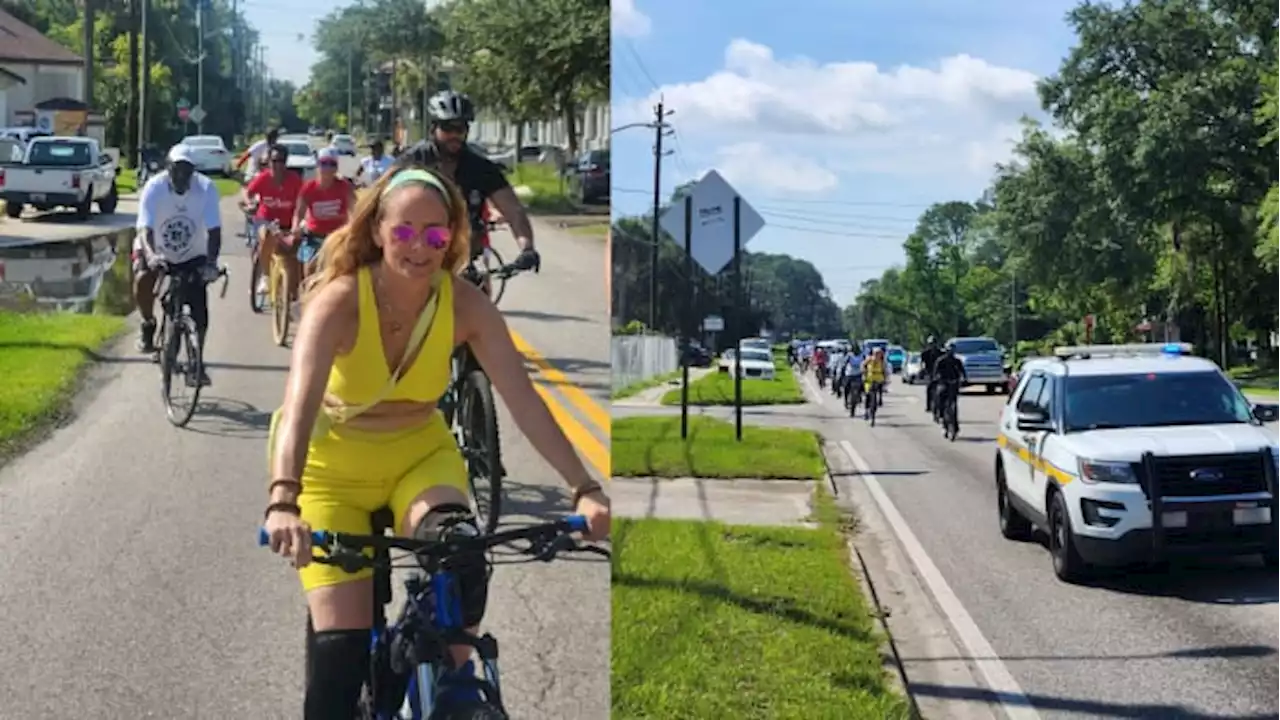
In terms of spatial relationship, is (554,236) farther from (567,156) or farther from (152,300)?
(152,300)

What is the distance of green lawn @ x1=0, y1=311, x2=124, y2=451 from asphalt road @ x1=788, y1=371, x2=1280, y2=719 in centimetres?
167

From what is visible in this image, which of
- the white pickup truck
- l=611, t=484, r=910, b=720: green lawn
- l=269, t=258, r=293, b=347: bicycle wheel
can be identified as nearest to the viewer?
the white pickup truck

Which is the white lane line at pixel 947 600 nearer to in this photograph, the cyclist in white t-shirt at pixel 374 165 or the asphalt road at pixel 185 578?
the asphalt road at pixel 185 578

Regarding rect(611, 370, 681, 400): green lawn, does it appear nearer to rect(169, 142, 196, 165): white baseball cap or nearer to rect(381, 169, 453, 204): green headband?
rect(381, 169, 453, 204): green headband

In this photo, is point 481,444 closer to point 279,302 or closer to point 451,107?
point 279,302

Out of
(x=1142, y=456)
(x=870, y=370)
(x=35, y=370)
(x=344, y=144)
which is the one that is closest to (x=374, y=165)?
(x=344, y=144)

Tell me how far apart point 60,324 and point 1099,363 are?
220cm

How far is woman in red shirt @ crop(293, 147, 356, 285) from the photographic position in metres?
3.27

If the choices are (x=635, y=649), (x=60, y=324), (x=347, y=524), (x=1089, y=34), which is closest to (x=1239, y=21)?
(x=1089, y=34)

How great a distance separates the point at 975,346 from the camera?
13.1ft

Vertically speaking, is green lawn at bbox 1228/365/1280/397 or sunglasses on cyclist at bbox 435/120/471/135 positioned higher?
sunglasses on cyclist at bbox 435/120/471/135

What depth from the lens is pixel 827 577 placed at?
4.29 metres

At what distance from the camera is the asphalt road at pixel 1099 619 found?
4.01 meters

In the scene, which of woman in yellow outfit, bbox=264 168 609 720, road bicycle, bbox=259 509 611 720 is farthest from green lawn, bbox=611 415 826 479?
road bicycle, bbox=259 509 611 720
